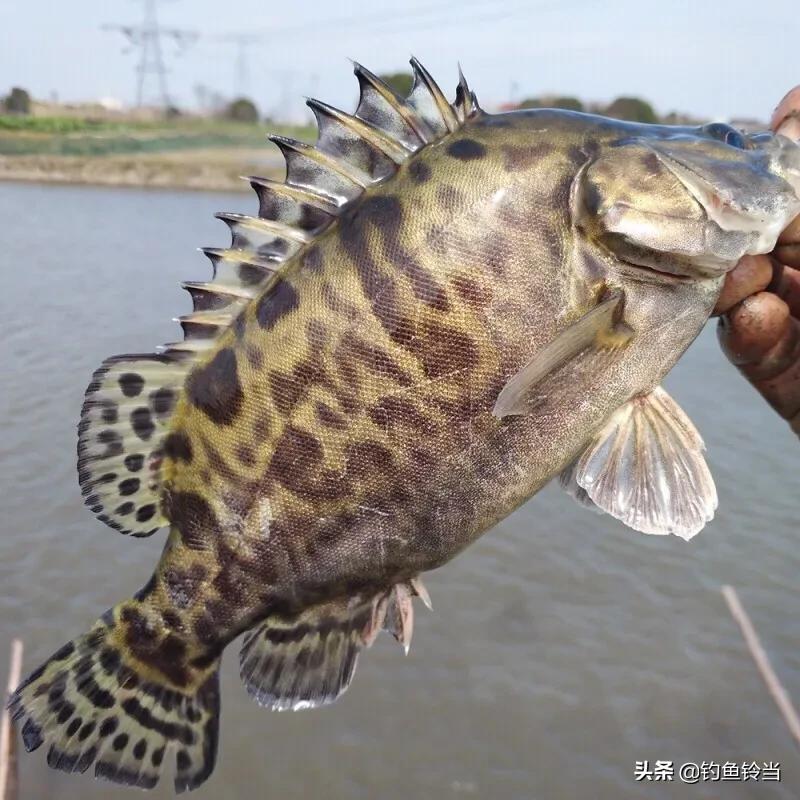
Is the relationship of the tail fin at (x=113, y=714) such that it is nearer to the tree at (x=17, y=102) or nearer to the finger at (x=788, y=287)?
the finger at (x=788, y=287)

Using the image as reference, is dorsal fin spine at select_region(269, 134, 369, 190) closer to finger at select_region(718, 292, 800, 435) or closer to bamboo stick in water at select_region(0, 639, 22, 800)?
finger at select_region(718, 292, 800, 435)

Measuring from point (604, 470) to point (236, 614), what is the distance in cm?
106

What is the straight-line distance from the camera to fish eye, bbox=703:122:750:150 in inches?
79.2

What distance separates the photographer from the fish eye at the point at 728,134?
2.01 metres

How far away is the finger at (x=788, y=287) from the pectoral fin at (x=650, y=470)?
80 centimetres

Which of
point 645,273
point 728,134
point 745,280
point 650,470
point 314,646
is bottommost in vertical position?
point 314,646

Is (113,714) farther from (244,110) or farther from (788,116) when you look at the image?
(244,110)

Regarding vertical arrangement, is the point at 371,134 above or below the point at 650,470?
above

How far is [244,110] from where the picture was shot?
180ft

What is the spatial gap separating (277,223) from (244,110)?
5742 cm

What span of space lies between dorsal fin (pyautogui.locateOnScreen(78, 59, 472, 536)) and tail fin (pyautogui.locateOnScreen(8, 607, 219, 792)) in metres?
0.60

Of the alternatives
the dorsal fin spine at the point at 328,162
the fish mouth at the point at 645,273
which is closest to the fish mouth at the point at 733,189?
the fish mouth at the point at 645,273

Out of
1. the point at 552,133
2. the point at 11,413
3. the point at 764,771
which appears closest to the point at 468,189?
the point at 552,133

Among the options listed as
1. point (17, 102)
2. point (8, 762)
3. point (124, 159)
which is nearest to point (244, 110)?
point (17, 102)
